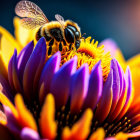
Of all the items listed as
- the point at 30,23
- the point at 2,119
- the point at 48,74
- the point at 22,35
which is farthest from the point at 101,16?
the point at 2,119

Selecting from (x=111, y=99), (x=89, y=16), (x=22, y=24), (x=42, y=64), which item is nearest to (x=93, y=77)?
(x=111, y=99)

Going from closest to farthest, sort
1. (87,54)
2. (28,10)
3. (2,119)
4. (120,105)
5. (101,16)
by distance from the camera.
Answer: (2,119), (120,105), (87,54), (28,10), (101,16)

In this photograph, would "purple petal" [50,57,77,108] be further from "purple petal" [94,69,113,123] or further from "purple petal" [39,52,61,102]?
"purple petal" [94,69,113,123]

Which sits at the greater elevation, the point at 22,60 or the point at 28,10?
the point at 28,10

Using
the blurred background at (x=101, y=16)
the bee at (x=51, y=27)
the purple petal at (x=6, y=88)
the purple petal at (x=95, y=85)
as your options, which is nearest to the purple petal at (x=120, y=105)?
the purple petal at (x=95, y=85)

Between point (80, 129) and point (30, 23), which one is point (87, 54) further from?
point (80, 129)

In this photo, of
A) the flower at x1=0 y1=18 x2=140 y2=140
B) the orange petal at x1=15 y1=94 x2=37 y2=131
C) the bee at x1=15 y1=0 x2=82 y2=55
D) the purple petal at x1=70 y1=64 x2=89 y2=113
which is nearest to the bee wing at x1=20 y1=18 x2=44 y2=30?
the bee at x1=15 y1=0 x2=82 y2=55

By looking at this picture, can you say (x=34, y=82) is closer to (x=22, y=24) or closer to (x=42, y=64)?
(x=42, y=64)
